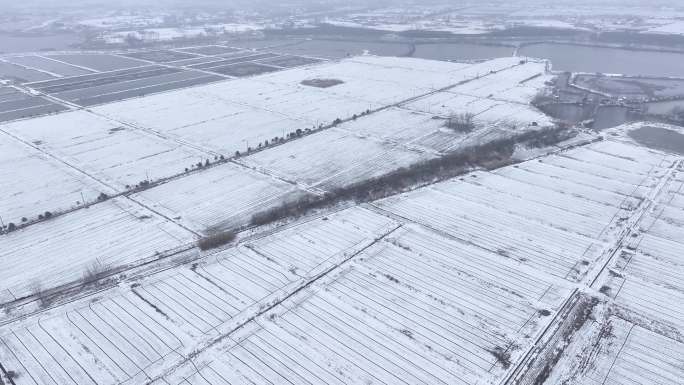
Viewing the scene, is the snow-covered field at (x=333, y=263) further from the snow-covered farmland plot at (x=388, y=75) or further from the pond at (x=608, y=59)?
the pond at (x=608, y=59)

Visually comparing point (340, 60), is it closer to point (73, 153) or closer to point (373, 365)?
point (73, 153)

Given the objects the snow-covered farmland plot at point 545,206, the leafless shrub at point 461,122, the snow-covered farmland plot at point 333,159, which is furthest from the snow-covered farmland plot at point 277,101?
the snow-covered farmland plot at point 545,206

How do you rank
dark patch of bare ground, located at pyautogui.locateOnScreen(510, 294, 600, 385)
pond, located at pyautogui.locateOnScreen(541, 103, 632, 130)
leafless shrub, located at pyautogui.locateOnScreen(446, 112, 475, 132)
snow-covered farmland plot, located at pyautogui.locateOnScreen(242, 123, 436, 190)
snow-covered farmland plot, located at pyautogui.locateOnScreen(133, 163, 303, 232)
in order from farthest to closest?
pond, located at pyautogui.locateOnScreen(541, 103, 632, 130) < leafless shrub, located at pyautogui.locateOnScreen(446, 112, 475, 132) < snow-covered farmland plot, located at pyautogui.locateOnScreen(242, 123, 436, 190) < snow-covered farmland plot, located at pyautogui.locateOnScreen(133, 163, 303, 232) < dark patch of bare ground, located at pyautogui.locateOnScreen(510, 294, 600, 385)

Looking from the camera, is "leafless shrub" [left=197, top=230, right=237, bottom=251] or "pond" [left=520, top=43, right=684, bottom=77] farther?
"pond" [left=520, top=43, right=684, bottom=77]

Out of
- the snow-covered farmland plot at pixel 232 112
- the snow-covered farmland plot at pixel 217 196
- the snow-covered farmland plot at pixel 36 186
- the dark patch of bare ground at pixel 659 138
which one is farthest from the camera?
the snow-covered farmland plot at pixel 232 112

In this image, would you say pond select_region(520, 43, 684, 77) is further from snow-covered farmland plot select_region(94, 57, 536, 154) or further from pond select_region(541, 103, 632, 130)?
pond select_region(541, 103, 632, 130)

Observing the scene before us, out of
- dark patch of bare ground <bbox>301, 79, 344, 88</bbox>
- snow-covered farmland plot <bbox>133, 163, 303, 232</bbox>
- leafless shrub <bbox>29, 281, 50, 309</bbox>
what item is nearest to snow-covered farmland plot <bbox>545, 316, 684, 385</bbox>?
snow-covered farmland plot <bbox>133, 163, 303, 232</bbox>
